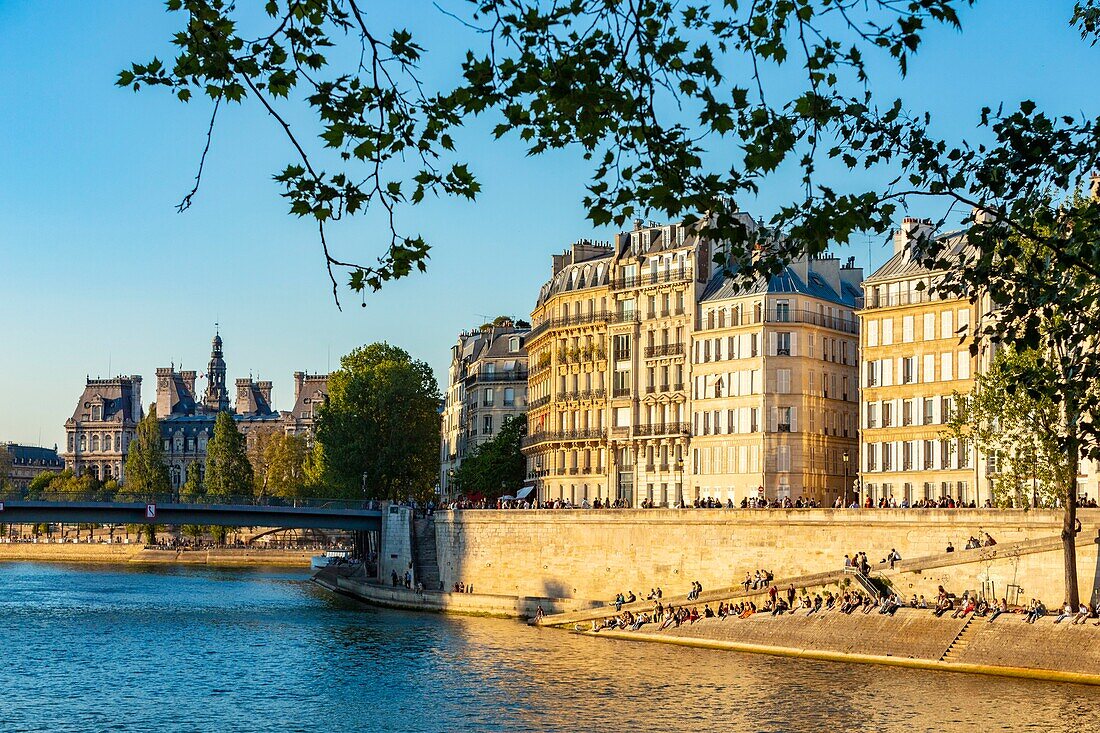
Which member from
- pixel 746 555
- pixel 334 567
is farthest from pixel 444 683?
pixel 334 567

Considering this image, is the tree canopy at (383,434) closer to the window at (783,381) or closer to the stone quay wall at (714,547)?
the stone quay wall at (714,547)

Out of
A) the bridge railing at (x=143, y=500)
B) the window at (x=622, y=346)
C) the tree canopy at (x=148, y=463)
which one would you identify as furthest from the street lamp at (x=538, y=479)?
the tree canopy at (x=148, y=463)

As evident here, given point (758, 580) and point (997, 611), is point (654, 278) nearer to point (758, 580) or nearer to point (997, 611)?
point (758, 580)

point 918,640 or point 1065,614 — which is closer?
point 1065,614

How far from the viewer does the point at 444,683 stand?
161 ft

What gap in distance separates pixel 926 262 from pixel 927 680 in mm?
30946

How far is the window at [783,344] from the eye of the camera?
278ft

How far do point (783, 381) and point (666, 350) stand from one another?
8.29 meters

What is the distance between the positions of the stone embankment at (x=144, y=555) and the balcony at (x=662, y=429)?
185 feet

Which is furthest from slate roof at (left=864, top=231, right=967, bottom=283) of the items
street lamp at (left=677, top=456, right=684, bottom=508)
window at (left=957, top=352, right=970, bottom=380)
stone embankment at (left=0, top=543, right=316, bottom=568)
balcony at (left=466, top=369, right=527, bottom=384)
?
stone embankment at (left=0, top=543, right=316, bottom=568)

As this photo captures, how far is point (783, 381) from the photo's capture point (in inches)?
3334

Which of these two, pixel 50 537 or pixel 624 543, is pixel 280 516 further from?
pixel 50 537

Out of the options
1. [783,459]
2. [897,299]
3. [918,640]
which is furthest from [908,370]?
[918,640]

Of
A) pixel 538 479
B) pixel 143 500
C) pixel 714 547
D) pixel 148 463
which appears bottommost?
pixel 714 547
